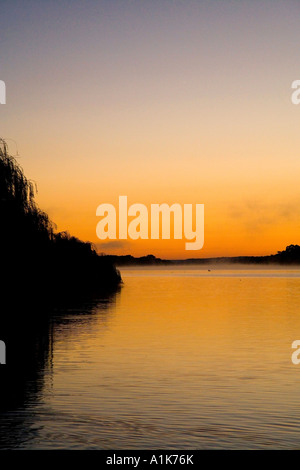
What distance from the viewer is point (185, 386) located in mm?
24266

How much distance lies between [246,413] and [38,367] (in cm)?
1032

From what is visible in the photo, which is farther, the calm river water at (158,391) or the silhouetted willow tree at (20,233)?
the silhouetted willow tree at (20,233)

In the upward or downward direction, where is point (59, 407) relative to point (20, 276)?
downward

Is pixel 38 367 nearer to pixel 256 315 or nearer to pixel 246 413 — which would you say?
pixel 246 413

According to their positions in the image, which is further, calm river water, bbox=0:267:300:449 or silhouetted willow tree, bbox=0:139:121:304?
silhouetted willow tree, bbox=0:139:121:304

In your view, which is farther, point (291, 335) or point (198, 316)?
point (198, 316)

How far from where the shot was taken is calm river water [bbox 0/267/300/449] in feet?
57.2

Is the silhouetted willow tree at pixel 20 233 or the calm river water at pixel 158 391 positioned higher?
the silhouetted willow tree at pixel 20 233

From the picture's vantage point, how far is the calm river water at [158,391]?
17422 millimetres

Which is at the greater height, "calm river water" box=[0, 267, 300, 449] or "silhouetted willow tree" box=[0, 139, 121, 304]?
"silhouetted willow tree" box=[0, 139, 121, 304]

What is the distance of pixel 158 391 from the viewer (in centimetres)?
2331

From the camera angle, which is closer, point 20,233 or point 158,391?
point 158,391

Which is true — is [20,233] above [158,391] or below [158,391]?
above
